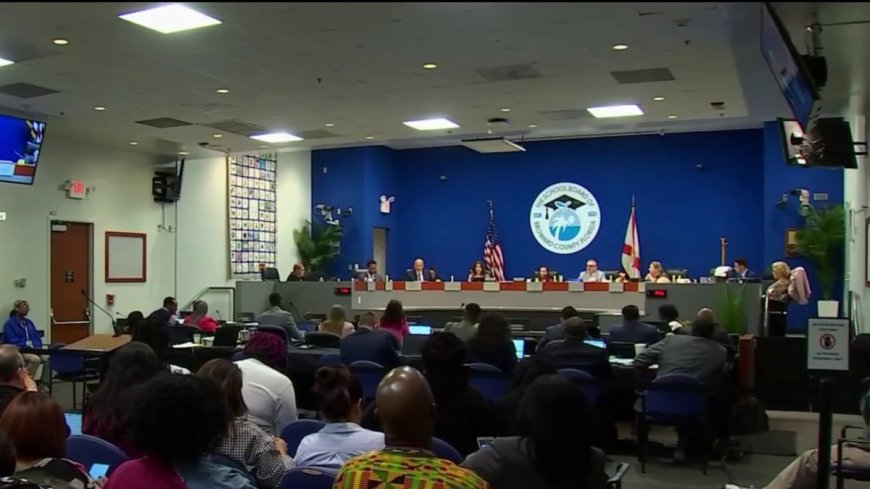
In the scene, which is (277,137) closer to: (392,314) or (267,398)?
(392,314)

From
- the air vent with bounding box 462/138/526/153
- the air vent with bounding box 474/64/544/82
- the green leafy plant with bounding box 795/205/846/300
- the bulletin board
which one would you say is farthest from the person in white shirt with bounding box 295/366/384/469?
the bulletin board

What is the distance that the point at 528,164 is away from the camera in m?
17.7

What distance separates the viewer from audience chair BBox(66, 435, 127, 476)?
2.97 metres

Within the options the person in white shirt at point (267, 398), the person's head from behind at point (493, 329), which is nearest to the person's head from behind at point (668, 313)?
the person's head from behind at point (493, 329)

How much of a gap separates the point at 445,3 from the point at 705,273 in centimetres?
1590

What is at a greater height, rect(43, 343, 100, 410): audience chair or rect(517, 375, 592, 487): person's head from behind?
rect(517, 375, 592, 487): person's head from behind

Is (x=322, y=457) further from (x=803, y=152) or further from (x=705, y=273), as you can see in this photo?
(x=705, y=273)

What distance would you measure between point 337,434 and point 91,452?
915mm

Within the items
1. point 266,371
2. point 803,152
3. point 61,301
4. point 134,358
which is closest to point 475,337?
point 266,371

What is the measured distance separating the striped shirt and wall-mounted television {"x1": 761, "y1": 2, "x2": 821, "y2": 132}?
3.71 meters

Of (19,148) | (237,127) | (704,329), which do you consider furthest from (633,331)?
(19,148)

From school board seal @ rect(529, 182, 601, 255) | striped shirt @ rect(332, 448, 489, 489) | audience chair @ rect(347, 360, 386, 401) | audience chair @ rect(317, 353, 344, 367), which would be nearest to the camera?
striped shirt @ rect(332, 448, 489, 489)

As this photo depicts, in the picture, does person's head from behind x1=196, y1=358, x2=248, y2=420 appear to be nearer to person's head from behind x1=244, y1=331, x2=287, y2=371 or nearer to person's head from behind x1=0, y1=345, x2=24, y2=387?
person's head from behind x1=244, y1=331, x2=287, y2=371

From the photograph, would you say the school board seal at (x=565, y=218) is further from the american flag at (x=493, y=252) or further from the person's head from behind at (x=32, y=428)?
the person's head from behind at (x=32, y=428)
